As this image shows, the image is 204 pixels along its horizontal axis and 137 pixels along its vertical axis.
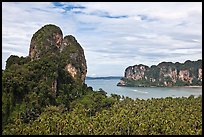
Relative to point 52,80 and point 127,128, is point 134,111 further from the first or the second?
point 52,80

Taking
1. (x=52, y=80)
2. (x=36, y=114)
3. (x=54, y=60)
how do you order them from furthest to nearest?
1. (x=54, y=60)
2. (x=52, y=80)
3. (x=36, y=114)

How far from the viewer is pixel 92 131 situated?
14.4 m

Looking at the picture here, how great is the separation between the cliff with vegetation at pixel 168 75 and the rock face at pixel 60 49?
39.8 m

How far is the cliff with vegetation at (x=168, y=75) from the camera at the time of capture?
65.2m

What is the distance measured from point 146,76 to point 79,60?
4281 cm

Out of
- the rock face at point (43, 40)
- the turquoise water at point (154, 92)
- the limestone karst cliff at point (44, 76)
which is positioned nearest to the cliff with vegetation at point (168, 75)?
the turquoise water at point (154, 92)

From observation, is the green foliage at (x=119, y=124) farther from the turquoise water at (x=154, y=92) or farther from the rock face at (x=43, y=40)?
the turquoise water at (x=154, y=92)

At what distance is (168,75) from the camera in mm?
66188

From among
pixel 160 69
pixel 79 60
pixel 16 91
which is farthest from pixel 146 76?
pixel 16 91

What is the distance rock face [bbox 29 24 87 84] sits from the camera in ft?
86.4

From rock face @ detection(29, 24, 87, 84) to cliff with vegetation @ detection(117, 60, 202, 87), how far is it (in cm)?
3978

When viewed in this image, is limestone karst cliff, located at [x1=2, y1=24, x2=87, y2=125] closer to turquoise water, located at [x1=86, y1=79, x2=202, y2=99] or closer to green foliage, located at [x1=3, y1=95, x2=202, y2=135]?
green foliage, located at [x1=3, y1=95, x2=202, y2=135]

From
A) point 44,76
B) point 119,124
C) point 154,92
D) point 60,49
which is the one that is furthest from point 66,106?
point 154,92

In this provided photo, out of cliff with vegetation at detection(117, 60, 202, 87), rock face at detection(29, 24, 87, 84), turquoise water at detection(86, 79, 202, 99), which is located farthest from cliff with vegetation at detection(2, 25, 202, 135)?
cliff with vegetation at detection(117, 60, 202, 87)
